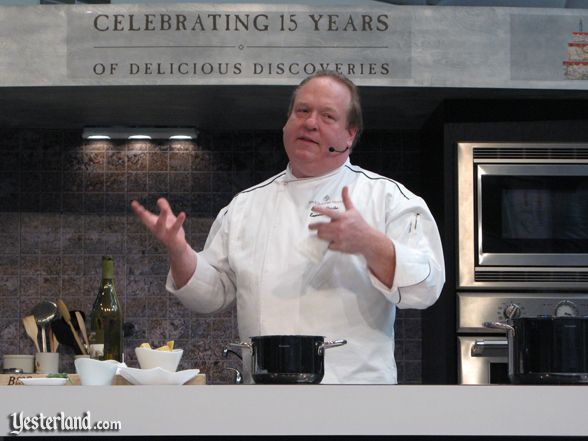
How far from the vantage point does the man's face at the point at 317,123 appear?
2.17 meters

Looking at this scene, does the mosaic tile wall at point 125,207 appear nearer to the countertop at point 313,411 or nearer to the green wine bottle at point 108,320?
the green wine bottle at point 108,320

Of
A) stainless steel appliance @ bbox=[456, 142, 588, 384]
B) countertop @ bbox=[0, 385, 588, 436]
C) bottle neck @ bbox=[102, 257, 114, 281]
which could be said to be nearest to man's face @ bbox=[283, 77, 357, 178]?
bottle neck @ bbox=[102, 257, 114, 281]

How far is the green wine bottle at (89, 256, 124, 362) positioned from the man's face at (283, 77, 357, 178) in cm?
58

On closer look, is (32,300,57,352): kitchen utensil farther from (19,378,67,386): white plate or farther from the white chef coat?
(19,378,67,386): white plate

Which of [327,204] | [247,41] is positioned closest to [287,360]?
[327,204]

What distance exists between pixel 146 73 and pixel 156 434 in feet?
6.29

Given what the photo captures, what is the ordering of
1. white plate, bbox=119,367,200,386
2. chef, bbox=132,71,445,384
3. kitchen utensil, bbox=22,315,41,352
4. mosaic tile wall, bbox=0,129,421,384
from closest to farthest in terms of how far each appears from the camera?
white plate, bbox=119,367,200,386 < chef, bbox=132,71,445,384 < kitchen utensil, bbox=22,315,41,352 < mosaic tile wall, bbox=0,129,421,384

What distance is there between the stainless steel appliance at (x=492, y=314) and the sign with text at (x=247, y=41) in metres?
0.71

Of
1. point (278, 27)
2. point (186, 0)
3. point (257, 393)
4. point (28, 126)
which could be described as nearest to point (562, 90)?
point (278, 27)

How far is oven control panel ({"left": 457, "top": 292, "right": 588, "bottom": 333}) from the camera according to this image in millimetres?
3176

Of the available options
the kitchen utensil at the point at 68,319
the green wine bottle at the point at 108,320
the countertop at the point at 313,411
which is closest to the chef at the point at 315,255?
the green wine bottle at the point at 108,320

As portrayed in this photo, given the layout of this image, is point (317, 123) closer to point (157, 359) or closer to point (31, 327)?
point (157, 359)

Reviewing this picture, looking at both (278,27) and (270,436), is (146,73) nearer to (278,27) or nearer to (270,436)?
(278,27)

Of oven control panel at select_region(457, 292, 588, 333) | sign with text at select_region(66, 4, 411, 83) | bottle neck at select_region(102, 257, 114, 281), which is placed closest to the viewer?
bottle neck at select_region(102, 257, 114, 281)
